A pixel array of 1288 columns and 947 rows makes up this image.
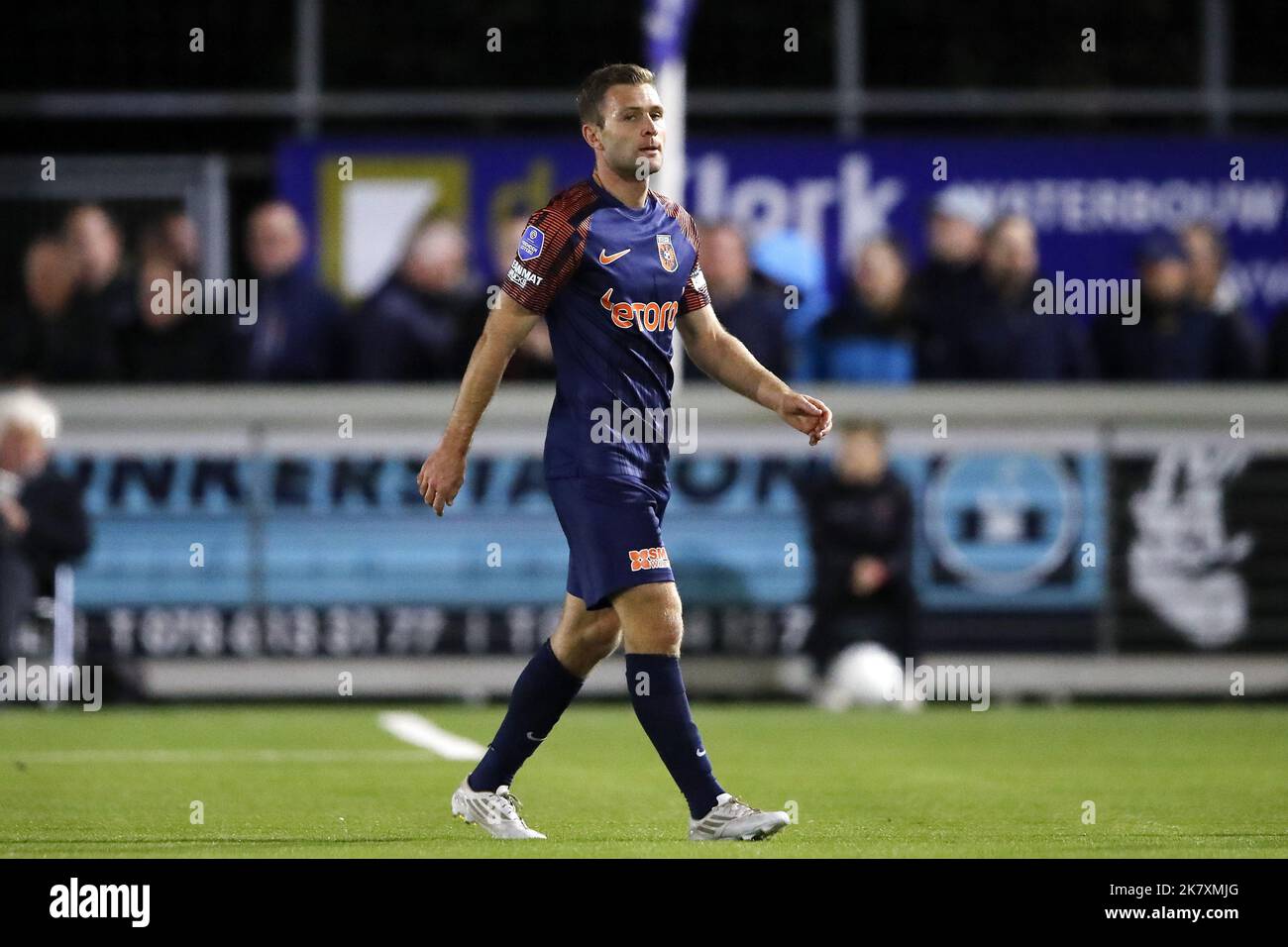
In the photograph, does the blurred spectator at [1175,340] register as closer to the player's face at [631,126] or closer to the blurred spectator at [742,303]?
the blurred spectator at [742,303]

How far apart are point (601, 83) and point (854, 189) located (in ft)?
38.3

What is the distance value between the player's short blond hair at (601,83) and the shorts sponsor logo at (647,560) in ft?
4.17

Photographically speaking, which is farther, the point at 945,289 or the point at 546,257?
the point at 945,289

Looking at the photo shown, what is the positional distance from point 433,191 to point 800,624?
5.43 meters

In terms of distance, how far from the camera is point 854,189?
64.1ft

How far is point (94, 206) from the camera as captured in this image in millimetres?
19172

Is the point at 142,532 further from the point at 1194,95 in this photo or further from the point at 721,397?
the point at 1194,95

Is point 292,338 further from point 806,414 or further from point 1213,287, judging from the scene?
point 806,414

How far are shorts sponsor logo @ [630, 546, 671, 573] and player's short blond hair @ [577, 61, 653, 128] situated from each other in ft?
4.17

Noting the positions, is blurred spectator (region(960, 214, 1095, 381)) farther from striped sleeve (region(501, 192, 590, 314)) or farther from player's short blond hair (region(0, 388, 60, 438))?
striped sleeve (region(501, 192, 590, 314))

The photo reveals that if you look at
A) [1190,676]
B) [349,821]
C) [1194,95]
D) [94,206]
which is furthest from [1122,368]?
[349,821]

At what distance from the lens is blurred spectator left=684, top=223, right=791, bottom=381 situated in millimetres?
15914

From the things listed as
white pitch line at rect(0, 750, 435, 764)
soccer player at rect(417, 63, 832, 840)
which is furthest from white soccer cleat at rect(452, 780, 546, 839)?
white pitch line at rect(0, 750, 435, 764)
